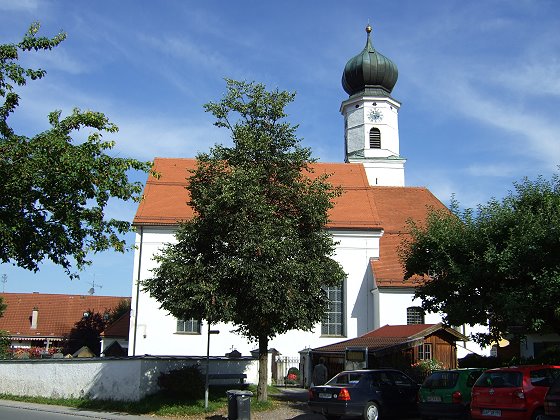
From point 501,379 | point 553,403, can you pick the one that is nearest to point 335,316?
point 501,379

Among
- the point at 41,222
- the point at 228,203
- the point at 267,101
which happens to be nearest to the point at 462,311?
the point at 228,203

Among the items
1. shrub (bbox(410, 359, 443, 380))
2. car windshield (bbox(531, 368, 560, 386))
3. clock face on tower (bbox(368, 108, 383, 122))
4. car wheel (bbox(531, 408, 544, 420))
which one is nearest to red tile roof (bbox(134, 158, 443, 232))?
clock face on tower (bbox(368, 108, 383, 122))

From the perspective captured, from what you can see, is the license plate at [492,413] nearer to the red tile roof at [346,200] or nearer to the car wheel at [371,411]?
the car wheel at [371,411]

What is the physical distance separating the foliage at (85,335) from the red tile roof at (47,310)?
249cm

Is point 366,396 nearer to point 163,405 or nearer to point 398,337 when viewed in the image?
point 163,405

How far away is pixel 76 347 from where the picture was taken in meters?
47.0

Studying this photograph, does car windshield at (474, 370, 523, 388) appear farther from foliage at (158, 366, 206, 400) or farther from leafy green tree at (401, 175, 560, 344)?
foliage at (158, 366, 206, 400)

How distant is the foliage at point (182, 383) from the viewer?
20250 mm

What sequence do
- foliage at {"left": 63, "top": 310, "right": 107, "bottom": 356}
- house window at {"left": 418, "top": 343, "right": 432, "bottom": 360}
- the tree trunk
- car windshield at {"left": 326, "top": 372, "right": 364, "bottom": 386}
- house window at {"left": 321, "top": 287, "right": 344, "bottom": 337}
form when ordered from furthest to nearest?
foliage at {"left": 63, "top": 310, "right": 107, "bottom": 356} → house window at {"left": 321, "top": 287, "right": 344, "bottom": 337} → house window at {"left": 418, "top": 343, "right": 432, "bottom": 360} → the tree trunk → car windshield at {"left": 326, "top": 372, "right": 364, "bottom": 386}

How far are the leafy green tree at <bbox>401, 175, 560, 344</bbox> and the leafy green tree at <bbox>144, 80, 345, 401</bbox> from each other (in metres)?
3.37

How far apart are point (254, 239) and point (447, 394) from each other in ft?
22.2

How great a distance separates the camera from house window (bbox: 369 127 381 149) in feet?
154

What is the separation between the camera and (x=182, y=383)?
66.4 ft

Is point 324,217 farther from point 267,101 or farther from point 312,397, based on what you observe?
point 312,397
